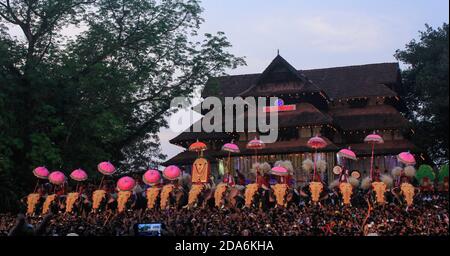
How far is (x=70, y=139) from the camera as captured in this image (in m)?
27.9

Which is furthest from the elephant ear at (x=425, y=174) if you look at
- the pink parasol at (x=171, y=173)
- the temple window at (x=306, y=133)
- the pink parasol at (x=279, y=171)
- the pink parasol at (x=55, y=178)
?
the pink parasol at (x=55, y=178)

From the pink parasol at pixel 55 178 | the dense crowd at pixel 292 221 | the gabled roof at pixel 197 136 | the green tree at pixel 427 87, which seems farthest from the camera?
the gabled roof at pixel 197 136

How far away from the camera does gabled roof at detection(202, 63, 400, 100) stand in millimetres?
37594

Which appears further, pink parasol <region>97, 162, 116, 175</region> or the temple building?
the temple building

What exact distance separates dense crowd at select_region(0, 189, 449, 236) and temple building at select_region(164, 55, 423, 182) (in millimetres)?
12425

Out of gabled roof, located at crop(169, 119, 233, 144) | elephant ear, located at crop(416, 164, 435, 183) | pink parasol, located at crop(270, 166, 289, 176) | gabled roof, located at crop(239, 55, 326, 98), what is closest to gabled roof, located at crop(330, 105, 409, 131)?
gabled roof, located at crop(239, 55, 326, 98)

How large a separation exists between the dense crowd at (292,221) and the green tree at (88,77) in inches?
233

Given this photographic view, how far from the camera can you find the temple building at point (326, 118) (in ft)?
110

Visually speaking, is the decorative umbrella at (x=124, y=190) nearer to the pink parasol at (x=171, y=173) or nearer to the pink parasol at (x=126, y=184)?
the pink parasol at (x=126, y=184)

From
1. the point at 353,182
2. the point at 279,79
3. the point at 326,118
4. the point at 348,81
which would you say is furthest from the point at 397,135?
the point at 353,182

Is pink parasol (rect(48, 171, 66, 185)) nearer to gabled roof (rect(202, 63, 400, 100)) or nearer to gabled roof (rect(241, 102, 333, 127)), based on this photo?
gabled roof (rect(241, 102, 333, 127))

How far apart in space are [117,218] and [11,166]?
668 cm

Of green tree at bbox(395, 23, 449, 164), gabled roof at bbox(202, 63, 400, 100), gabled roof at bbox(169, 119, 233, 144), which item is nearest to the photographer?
green tree at bbox(395, 23, 449, 164)
